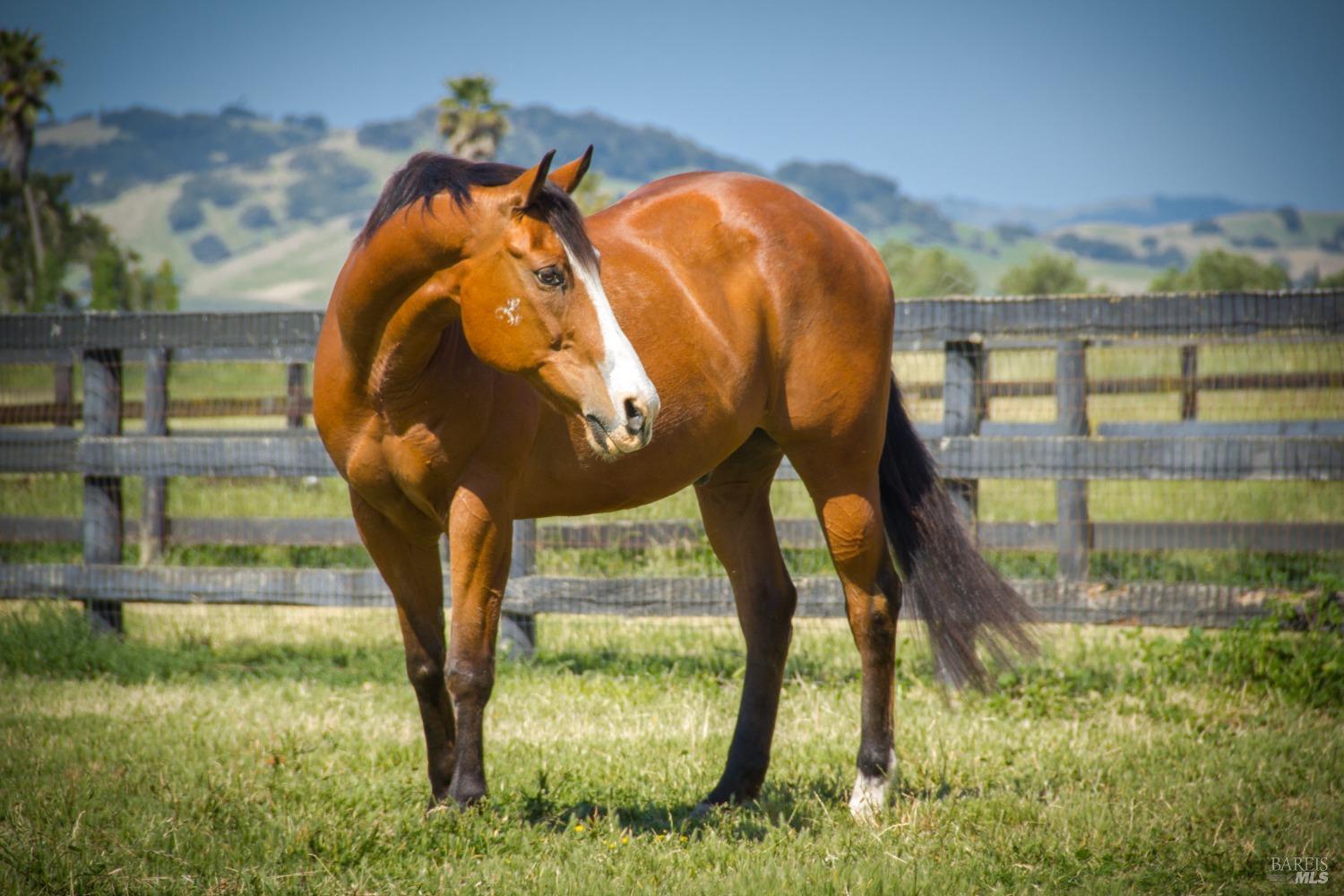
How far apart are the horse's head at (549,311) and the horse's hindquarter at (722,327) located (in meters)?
0.49

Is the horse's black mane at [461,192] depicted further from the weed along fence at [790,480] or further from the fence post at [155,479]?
the fence post at [155,479]

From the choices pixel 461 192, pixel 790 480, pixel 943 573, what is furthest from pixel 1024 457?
pixel 461 192

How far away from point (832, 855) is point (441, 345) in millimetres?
1921

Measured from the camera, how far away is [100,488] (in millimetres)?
6551

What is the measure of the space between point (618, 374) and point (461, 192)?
686 mm

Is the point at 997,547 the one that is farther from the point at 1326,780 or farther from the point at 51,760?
the point at 51,760

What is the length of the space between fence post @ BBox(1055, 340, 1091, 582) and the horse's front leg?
12.6ft

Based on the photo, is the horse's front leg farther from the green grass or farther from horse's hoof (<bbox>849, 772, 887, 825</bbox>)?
horse's hoof (<bbox>849, 772, 887, 825</bbox>)

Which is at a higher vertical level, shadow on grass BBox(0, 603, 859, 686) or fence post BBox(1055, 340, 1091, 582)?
fence post BBox(1055, 340, 1091, 582)

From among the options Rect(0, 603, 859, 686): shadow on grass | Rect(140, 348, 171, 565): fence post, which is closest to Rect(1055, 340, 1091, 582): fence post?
Rect(0, 603, 859, 686): shadow on grass

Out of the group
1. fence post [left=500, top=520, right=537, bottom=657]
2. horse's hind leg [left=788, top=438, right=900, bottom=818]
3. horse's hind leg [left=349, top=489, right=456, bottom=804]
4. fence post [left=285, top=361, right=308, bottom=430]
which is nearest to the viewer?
horse's hind leg [left=349, top=489, right=456, bottom=804]

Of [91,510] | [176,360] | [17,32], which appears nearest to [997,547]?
[91,510]

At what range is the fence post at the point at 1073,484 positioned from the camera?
607 cm

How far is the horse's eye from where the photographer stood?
2828 millimetres
